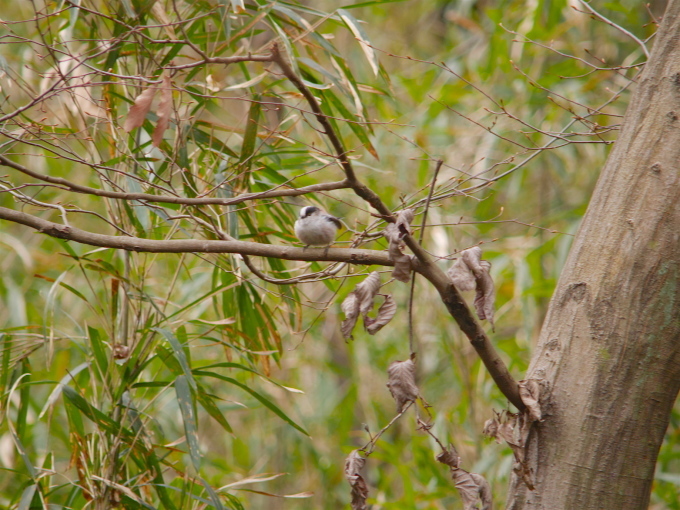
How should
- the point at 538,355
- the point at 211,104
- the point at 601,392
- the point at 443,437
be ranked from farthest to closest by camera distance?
the point at 443,437 < the point at 211,104 < the point at 538,355 < the point at 601,392

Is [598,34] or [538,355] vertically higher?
[598,34]

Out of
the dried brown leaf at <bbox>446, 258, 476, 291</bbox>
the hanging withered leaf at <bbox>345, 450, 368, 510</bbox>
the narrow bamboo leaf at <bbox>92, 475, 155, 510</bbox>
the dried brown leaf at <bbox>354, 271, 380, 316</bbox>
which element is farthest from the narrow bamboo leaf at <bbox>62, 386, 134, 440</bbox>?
the dried brown leaf at <bbox>446, 258, 476, 291</bbox>

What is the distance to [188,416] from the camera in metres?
1.88

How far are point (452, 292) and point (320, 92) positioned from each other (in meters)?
0.95

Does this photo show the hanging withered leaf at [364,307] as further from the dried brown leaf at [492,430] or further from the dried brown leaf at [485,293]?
the dried brown leaf at [492,430]

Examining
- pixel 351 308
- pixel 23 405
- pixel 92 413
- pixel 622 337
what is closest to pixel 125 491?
pixel 92 413

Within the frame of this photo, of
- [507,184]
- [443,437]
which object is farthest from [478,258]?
[507,184]

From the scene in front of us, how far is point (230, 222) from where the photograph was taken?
1.98 metres

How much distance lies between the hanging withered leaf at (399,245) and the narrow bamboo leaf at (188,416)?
0.86m

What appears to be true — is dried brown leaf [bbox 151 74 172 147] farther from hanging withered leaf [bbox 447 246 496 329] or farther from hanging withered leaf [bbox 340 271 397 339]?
hanging withered leaf [bbox 447 246 496 329]

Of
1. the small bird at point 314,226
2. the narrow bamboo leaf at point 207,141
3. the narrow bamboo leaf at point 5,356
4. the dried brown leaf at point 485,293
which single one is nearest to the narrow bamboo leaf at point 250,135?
the narrow bamboo leaf at point 207,141

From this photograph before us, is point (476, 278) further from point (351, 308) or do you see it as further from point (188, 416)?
point (188, 416)

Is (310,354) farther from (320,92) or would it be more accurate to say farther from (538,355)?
(538,355)

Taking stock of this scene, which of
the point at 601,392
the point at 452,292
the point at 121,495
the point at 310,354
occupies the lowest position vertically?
the point at 121,495
